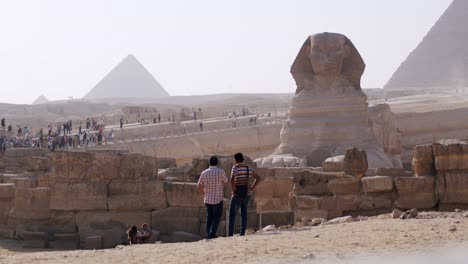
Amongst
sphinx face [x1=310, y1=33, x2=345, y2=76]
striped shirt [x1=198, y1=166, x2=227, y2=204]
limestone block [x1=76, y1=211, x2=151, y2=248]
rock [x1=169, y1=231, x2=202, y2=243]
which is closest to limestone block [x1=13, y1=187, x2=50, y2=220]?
limestone block [x1=76, y1=211, x2=151, y2=248]

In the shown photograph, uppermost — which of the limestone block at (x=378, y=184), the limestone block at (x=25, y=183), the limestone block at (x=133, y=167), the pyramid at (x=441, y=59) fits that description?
the pyramid at (x=441, y=59)

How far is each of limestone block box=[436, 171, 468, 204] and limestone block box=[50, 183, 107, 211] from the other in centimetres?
504

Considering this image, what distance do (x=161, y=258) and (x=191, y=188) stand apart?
4646 mm

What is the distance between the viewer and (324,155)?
71.4 feet

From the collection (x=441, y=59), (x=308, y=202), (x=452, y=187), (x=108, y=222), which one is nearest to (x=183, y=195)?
(x=108, y=222)

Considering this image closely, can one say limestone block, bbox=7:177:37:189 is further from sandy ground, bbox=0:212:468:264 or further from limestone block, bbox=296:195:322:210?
sandy ground, bbox=0:212:468:264

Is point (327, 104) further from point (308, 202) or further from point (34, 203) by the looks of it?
point (34, 203)

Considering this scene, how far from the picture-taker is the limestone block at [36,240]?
12703 millimetres

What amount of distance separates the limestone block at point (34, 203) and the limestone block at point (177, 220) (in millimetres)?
1834

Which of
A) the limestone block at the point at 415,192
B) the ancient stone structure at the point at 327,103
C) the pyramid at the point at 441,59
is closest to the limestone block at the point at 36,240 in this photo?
the limestone block at the point at 415,192

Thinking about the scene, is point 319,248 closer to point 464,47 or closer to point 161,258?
point 161,258

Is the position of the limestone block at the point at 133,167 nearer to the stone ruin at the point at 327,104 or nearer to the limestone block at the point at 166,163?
the limestone block at the point at 166,163

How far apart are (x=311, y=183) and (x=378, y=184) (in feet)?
4.11

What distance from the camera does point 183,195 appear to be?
12531 mm
